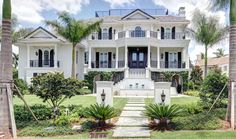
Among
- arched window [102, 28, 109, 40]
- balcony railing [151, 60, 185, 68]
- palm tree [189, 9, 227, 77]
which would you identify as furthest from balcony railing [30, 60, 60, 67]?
palm tree [189, 9, 227, 77]

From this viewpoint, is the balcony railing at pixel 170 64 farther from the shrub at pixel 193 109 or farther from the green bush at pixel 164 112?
the green bush at pixel 164 112

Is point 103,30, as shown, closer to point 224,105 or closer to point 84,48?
point 84,48

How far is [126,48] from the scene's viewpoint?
38.2m

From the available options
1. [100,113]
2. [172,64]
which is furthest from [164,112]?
[172,64]

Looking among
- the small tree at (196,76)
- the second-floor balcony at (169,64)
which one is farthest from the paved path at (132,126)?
the small tree at (196,76)

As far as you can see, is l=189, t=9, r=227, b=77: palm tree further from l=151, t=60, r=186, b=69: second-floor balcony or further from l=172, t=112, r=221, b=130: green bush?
l=172, t=112, r=221, b=130: green bush

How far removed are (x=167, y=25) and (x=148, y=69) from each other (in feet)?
22.9

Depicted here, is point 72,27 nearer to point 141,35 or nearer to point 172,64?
point 141,35

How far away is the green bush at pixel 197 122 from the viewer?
1301 cm

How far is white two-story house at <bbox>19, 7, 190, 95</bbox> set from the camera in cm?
3866

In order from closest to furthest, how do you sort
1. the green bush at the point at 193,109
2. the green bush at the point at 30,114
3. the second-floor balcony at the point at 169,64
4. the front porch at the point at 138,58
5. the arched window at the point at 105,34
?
1. the green bush at the point at 30,114
2. the green bush at the point at 193,109
3. the front porch at the point at 138,58
4. the second-floor balcony at the point at 169,64
5. the arched window at the point at 105,34

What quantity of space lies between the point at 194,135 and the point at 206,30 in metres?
27.0

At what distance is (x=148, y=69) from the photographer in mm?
37625

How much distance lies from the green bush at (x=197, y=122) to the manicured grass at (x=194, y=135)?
2.05 ft
